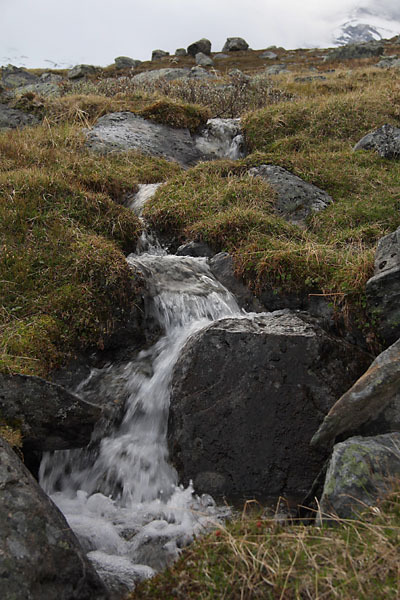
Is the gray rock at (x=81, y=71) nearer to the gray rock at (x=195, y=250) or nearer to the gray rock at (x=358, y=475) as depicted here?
the gray rock at (x=195, y=250)

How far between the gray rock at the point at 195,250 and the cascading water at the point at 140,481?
62.4 inches

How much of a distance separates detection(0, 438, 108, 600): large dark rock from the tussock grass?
581 millimetres

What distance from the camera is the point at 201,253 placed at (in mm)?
9008

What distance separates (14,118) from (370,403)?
47.7 ft

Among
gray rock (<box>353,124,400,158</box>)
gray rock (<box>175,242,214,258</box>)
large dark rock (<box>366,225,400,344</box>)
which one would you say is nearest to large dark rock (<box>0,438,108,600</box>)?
large dark rock (<box>366,225,400,344</box>)

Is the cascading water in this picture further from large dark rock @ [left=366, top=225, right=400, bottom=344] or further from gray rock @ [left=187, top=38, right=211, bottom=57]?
gray rock @ [left=187, top=38, right=211, bottom=57]

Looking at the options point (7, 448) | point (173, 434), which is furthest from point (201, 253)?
point (7, 448)

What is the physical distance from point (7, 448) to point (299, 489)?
304cm

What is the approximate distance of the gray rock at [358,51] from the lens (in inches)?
1825

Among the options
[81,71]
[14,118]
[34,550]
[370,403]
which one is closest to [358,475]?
[370,403]

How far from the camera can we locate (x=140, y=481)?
5.51 meters

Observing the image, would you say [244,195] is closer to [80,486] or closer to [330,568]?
[80,486]

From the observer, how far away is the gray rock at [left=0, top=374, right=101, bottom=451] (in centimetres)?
504

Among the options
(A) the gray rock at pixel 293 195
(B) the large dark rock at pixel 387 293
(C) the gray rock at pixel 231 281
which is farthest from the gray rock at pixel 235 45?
(B) the large dark rock at pixel 387 293
